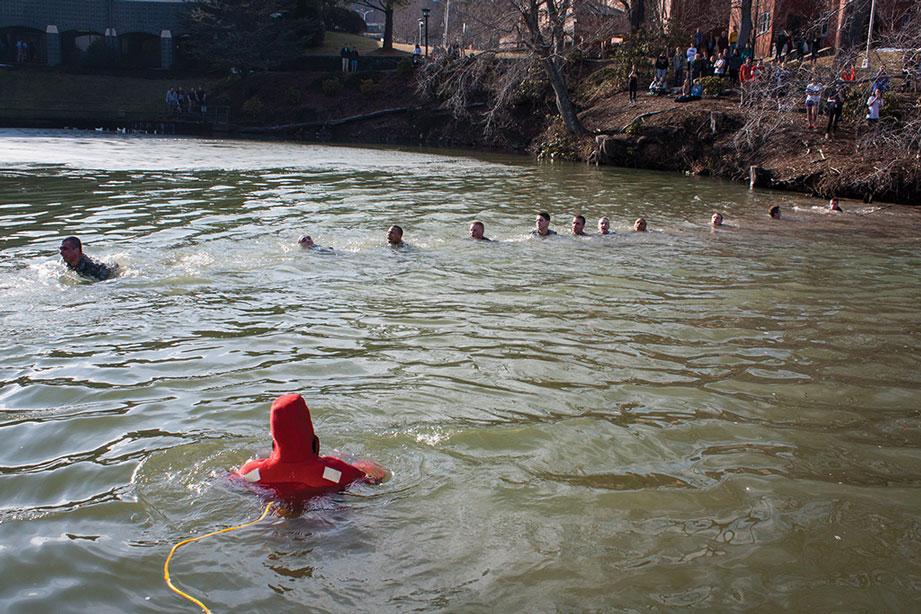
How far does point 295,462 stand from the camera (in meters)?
6.06

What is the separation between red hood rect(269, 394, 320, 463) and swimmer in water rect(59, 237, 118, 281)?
815 cm

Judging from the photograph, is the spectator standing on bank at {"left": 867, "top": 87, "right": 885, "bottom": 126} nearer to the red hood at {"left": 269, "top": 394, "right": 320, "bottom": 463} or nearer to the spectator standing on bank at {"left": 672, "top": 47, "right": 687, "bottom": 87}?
the spectator standing on bank at {"left": 672, "top": 47, "right": 687, "bottom": 87}

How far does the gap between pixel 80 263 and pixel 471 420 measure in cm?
792

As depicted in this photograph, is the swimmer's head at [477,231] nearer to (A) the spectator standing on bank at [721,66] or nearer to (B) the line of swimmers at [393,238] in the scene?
(B) the line of swimmers at [393,238]

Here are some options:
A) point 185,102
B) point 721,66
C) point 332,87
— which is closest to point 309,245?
point 721,66

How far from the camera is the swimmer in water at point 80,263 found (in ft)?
41.5

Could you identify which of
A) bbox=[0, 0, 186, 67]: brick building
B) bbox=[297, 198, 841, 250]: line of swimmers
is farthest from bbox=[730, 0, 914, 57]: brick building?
bbox=[0, 0, 186, 67]: brick building

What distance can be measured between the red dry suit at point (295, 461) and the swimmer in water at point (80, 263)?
7.98m

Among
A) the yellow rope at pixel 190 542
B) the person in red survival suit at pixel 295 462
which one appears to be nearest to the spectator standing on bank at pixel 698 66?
the person in red survival suit at pixel 295 462

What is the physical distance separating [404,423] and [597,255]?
9.20m

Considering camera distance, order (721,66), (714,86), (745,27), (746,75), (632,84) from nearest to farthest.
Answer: (746,75) → (714,86) → (721,66) → (745,27) → (632,84)

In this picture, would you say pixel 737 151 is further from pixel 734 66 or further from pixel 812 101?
pixel 734 66

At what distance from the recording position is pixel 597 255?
16203 mm

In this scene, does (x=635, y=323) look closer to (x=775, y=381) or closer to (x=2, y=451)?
(x=775, y=381)
